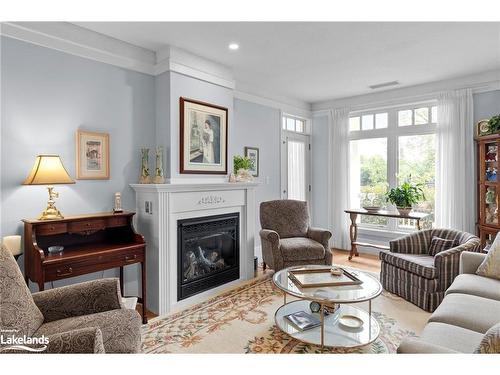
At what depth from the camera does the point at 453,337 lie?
162 cm

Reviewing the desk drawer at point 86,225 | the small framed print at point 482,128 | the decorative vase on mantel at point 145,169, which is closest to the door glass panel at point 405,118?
the small framed print at point 482,128

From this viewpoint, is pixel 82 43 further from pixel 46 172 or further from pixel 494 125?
pixel 494 125

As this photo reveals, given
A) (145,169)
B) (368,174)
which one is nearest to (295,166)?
(368,174)

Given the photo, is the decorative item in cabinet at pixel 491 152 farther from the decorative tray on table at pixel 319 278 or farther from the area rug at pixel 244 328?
the decorative tray on table at pixel 319 278

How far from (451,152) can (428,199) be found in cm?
78

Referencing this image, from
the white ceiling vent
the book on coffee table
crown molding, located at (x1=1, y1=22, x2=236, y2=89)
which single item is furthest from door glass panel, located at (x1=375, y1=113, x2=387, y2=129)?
the book on coffee table

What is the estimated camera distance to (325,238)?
3865 millimetres

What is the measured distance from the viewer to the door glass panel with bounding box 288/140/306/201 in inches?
208

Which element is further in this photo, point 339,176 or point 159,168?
point 339,176

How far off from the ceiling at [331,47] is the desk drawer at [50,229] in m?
1.77

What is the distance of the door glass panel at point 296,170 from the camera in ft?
17.4

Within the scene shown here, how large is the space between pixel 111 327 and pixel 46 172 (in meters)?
1.33

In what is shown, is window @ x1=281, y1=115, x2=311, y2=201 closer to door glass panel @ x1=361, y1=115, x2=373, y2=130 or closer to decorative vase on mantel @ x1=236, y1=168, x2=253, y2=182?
door glass panel @ x1=361, y1=115, x2=373, y2=130
